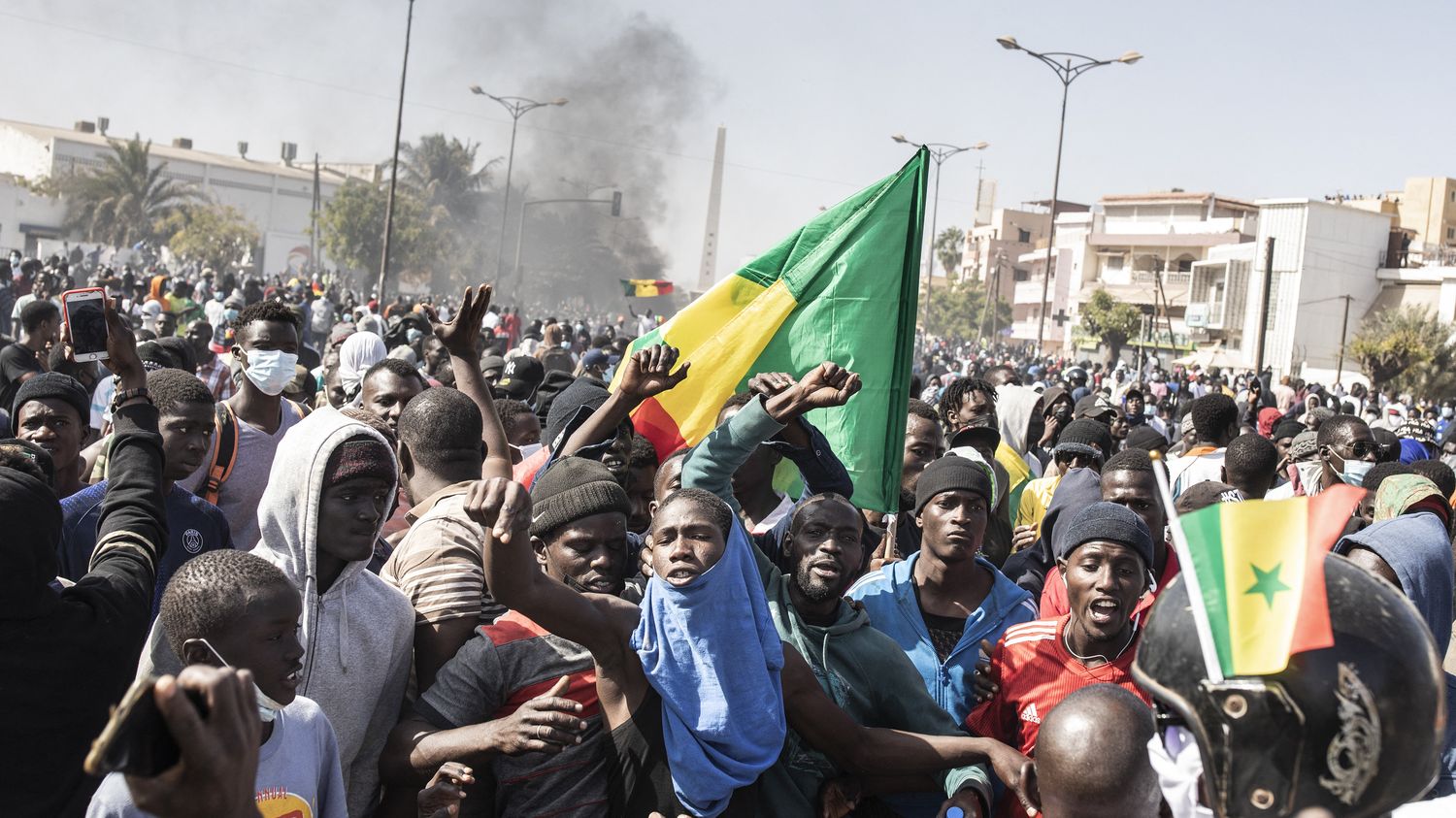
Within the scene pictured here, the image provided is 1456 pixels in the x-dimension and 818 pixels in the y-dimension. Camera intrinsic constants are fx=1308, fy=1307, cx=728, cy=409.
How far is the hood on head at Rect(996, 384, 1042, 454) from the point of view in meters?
9.25

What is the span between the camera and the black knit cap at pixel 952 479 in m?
4.66

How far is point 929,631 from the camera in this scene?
4.33 meters

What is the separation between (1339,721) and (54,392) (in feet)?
15.1

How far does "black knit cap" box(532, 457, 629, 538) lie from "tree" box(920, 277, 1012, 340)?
81.7m

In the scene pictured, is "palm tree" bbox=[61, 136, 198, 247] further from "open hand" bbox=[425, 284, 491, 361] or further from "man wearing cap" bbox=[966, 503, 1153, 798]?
"man wearing cap" bbox=[966, 503, 1153, 798]

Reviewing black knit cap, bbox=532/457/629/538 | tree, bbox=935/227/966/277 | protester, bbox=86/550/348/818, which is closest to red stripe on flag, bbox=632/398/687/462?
black knit cap, bbox=532/457/629/538

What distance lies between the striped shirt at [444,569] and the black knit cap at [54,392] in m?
1.99

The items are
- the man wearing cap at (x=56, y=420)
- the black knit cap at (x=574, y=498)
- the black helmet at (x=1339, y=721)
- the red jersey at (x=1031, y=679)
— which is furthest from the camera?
the man wearing cap at (x=56, y=420)

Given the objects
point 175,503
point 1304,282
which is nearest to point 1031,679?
point 175,503

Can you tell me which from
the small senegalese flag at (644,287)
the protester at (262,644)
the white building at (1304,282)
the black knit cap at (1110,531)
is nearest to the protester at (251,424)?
the protester at (262,644)

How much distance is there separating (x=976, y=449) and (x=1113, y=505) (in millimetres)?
2549

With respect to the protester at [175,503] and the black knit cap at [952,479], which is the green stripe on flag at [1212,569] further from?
the protester at [175,503]

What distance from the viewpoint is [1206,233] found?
66.7 metres

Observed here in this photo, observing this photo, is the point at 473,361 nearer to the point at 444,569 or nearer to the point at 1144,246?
the point at 444,569
